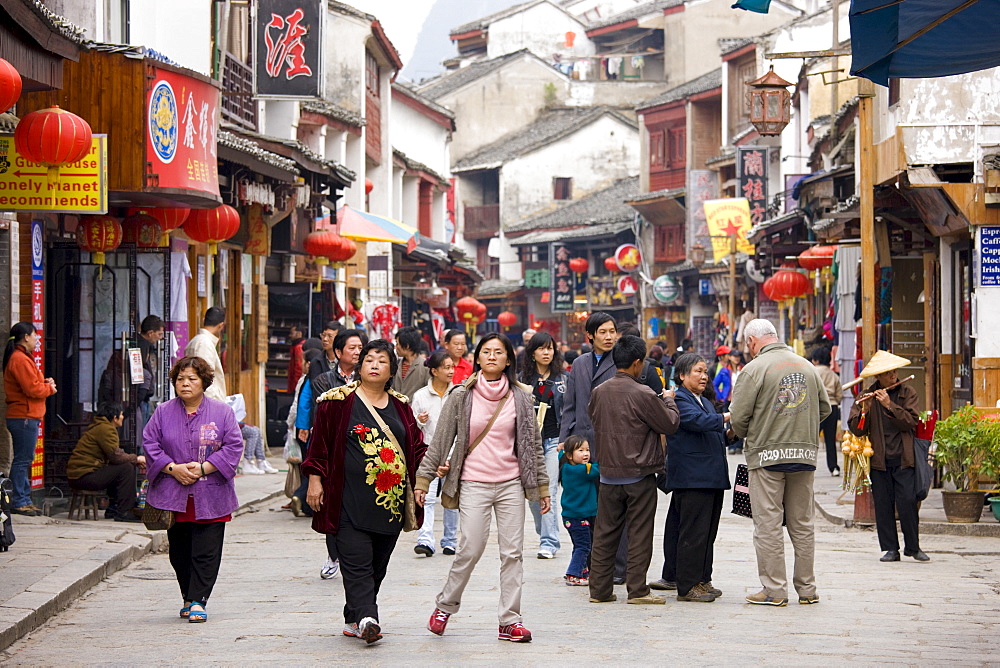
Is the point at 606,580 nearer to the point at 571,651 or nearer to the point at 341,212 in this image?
the point at 571,651

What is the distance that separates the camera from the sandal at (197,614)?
8312 millimetres

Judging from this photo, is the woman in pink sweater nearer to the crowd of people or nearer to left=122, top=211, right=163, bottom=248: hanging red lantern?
the crowd of people

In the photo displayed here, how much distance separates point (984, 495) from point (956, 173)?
4714 millimetres

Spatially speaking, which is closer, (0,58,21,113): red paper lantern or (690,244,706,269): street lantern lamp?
(0,58,21,113): red paper lantern

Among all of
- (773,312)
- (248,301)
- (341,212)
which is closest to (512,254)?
(773,312)

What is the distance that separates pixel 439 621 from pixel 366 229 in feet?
57.4

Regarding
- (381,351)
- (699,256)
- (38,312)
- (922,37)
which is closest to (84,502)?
(38,312)

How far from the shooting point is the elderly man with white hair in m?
9.02

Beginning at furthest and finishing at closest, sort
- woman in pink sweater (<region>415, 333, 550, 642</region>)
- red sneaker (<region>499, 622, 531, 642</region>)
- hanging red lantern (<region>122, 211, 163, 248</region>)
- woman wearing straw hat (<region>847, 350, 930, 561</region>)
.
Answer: hanging red lantern (<region>122, 211, 163, 248</region>), woman wearing straw hat (<region>847, 350, 930, 561</region>), woman in pink sweater (<region>415, 333, 550, 642</region>), red sneaker (<region>499, 622, 531, 642</region>)

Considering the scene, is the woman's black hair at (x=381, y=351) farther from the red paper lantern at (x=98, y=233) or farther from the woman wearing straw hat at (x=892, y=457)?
the red paper lantern at (x=98, y=233)

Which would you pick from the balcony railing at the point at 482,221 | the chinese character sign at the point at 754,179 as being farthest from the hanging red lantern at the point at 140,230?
the balcony railing at the point at 482,221

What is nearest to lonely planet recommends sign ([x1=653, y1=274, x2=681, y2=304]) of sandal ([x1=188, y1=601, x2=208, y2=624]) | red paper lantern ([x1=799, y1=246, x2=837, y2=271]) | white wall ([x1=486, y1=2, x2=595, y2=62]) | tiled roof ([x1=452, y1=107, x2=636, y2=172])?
tiled roof ([x1=452, y1=107, x2=636, y2=172])

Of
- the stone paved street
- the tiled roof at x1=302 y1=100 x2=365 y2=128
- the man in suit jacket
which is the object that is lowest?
the stone paved street

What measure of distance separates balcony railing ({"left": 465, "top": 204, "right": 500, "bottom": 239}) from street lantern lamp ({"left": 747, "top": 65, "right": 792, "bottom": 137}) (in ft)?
130
